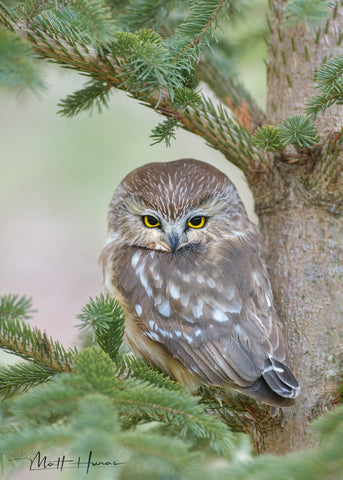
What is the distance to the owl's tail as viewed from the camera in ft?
7.98

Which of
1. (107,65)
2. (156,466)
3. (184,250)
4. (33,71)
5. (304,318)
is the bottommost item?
(156,466)

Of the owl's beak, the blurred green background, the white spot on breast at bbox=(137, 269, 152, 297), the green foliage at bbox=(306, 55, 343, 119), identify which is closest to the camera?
the green foliage at bbox=(306, 55, 343, 119)

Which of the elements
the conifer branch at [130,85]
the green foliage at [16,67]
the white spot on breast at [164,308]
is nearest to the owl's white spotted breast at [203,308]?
the white spot on breast at [164,308]

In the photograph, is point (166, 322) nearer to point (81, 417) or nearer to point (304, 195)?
point (304, 195)

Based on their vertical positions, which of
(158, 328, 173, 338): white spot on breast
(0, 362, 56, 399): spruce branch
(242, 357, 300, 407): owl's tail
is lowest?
(242, 357, 300, 407): owl's tail

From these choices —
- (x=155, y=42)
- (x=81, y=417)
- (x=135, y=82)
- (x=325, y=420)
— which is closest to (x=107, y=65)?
(x=135, y=82)

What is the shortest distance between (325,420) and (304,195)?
1448 millimetres

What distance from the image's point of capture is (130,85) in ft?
7.66

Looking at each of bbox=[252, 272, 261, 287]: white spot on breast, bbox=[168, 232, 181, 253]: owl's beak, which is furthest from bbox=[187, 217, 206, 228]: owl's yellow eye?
bbox=[252, 272, 261, 287]: white spot on breast

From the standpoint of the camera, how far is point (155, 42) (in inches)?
81.2

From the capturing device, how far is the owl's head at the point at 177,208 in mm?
3090

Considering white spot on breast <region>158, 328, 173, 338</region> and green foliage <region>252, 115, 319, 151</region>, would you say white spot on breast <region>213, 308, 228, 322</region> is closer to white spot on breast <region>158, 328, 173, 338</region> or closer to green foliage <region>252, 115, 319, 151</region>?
white spot on breast <region>158, 328, 173, 338</region>

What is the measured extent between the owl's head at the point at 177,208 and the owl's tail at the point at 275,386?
881mm

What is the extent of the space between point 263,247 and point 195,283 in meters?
0.50
